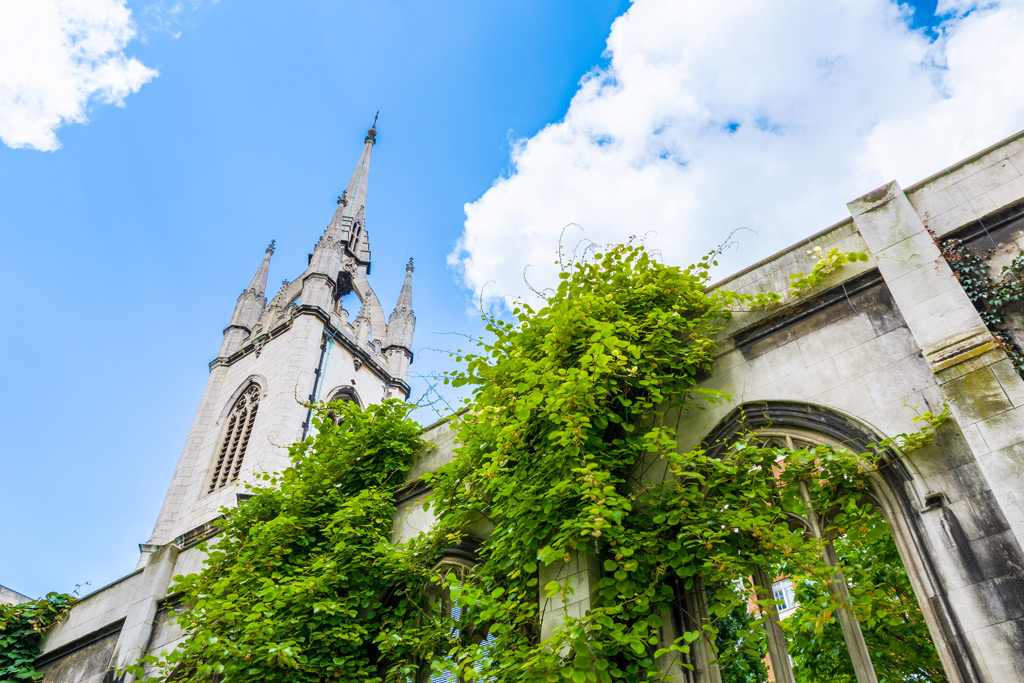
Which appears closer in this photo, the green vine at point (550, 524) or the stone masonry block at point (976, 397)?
the stone masonry block at point (976, 397)

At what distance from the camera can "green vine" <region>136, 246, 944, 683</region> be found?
252 inches

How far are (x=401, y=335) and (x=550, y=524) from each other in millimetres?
34033

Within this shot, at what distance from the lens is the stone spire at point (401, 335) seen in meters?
39.1


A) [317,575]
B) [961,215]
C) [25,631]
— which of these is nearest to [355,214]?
[25,631]

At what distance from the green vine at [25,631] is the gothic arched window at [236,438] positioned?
1593 cm

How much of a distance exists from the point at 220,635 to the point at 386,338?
31.8 meters

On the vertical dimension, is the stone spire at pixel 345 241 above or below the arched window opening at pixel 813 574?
above

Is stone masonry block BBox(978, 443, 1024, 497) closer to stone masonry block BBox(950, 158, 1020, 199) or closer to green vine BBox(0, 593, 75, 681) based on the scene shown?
stone masonry block BBox(950, 158, 1020, 199)

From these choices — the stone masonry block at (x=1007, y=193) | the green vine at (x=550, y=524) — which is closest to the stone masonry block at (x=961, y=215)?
the stone masonry block at (x=1007, y=193)

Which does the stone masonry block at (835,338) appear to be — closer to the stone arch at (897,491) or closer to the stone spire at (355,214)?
the stone arch at (897,491)

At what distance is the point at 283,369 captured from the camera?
104 ft

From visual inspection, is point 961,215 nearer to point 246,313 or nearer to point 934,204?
point 934,204

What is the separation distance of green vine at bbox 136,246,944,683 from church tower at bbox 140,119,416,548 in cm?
1638

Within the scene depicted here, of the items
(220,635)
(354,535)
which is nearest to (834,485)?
(354,535)
